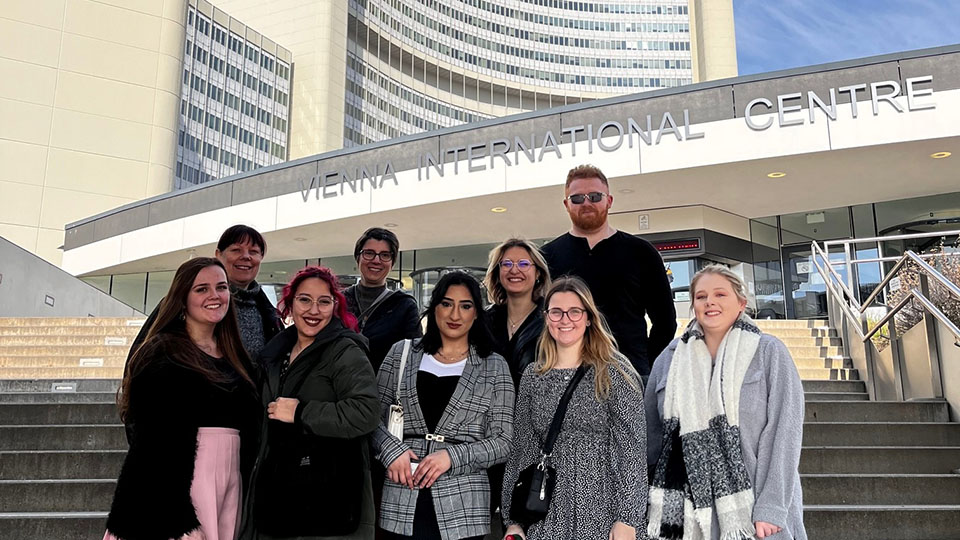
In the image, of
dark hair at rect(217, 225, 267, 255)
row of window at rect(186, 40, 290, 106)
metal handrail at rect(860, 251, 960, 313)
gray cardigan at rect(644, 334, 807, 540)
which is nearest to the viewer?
gray cardigan at rect(644, 334, 807, 540)

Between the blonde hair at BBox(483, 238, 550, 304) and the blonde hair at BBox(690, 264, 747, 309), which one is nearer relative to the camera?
the blonde hair at BBox(690, 264, 747, 309)

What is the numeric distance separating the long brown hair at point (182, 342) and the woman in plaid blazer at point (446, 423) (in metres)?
0.67

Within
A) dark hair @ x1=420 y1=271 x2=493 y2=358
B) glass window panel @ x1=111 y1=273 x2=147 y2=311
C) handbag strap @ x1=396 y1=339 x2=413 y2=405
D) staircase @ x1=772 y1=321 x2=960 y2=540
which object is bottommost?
staircase @ x1=772 y1=321 x2=960 y2=540

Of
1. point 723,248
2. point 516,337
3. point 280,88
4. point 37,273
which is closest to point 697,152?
point 723,248

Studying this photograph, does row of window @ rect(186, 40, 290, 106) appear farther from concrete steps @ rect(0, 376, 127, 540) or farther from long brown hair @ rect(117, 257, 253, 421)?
long brown hair @ rect(117, 257, 253, 421)

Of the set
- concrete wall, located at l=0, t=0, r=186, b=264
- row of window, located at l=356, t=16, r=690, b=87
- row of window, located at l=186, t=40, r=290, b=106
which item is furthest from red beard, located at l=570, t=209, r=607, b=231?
row of window, located at l=356, t=16, r=690, b=87

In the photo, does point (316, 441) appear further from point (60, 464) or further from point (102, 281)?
point (102, 281)

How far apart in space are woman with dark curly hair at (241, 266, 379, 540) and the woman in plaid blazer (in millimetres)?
149

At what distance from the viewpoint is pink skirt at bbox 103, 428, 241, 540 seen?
2.83 meters

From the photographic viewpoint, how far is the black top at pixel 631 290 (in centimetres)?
351

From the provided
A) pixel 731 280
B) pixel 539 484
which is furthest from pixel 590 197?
pixel 539 484

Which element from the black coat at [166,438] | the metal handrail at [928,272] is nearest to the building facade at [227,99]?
the metal handrail at [928,272]

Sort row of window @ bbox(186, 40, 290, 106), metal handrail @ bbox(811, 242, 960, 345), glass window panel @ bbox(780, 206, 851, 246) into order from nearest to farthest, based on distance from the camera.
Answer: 1. metal handrail @ bbox(811, 242, 960, 345)
2. glass window panel @ bbox(780, 206, 851, 246)
3. row of window @ bbox(186, 40, 290, 106)

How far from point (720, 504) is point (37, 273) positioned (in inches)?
533
